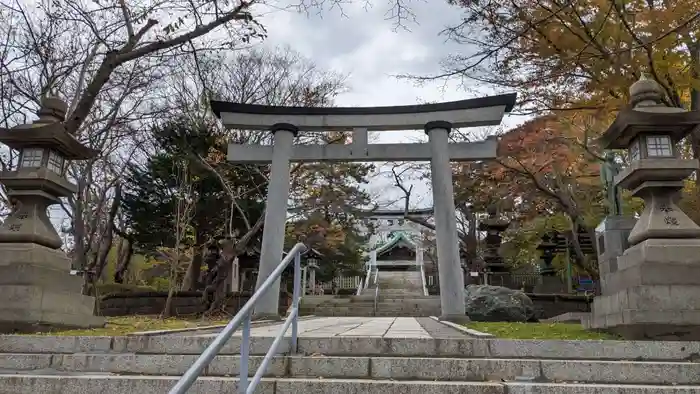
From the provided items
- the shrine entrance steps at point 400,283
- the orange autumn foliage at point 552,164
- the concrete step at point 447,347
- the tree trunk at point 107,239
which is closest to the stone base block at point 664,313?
the concrete step at point 447,347

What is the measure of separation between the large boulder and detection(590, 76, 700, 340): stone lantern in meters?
5.52

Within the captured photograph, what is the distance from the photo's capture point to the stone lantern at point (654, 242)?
4.29m

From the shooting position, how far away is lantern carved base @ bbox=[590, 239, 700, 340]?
14.0ft

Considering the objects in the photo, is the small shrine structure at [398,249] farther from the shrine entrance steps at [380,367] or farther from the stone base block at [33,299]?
the shrine entrance steps at [380,367]

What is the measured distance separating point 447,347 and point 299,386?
1.21 meters

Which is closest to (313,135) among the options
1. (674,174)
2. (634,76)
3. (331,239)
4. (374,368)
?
(331,239)

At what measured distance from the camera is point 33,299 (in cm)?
529

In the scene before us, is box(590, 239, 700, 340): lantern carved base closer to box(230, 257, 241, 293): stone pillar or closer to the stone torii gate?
the stone torii gate

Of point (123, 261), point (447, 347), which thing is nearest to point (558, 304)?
point (447, 347)

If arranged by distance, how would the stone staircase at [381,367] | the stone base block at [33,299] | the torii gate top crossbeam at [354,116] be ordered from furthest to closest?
the torii gate top crossbeam at [354,116] → the stone base block at [33,299] → the stone staircase at [381,367]

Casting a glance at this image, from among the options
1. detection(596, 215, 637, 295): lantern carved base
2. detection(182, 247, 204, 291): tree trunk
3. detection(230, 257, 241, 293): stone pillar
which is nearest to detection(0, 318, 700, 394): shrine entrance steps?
detection(596, 215, 637, 295): lantern carved base

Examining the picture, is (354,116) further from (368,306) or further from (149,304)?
(149,304)

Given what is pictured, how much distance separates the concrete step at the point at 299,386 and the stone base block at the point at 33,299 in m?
2.34

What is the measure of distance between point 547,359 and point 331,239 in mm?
14236
